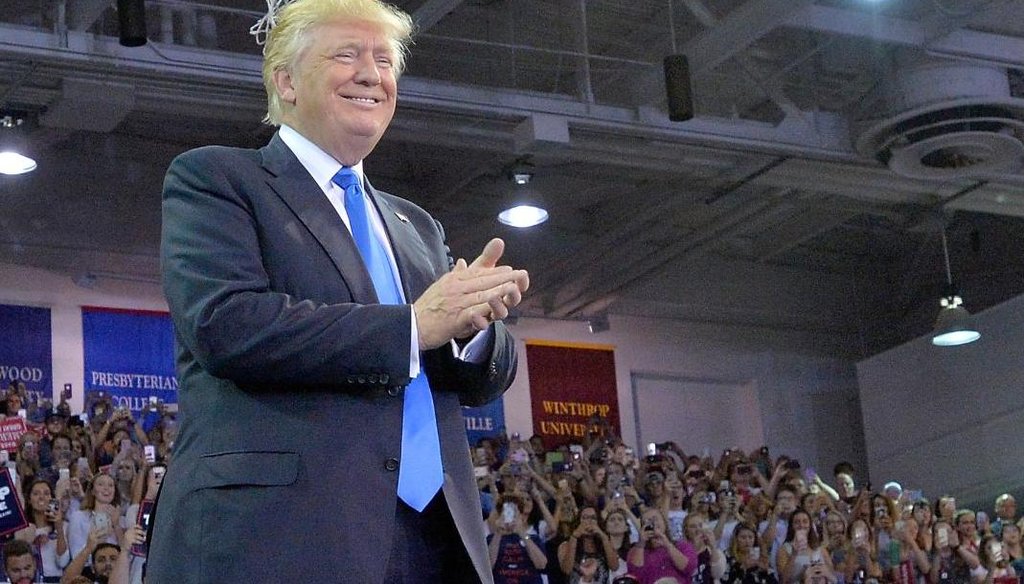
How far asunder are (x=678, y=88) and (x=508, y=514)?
8.37 feet

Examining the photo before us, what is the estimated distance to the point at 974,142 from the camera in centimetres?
914

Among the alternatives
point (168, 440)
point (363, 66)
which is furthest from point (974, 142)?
point (363, 66)

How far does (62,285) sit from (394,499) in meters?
11.1

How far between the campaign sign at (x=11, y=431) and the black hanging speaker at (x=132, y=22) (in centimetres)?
276

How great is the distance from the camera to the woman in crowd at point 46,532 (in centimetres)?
692

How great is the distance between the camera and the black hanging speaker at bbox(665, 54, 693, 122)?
7.63 m

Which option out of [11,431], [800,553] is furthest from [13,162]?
[800,553]

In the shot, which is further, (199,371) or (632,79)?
(632,79)

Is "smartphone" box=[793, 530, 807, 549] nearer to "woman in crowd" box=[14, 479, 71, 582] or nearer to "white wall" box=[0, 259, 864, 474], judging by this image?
"woman in crowd" box=[14, 479, 71, 582]

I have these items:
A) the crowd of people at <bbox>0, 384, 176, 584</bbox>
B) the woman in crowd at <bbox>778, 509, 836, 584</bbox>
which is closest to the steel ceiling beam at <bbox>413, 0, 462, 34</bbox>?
the crowd of people at <bbox>0, 384, 176, 584</bbox>

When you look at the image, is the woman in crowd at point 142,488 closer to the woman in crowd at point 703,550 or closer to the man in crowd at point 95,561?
the man in crowd at point 95,561

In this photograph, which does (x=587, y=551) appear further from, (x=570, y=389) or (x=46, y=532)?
(x=570, y=389)

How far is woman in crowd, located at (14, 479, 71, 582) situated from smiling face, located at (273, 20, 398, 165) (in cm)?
575

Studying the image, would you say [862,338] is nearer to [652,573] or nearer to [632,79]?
[632,79]
